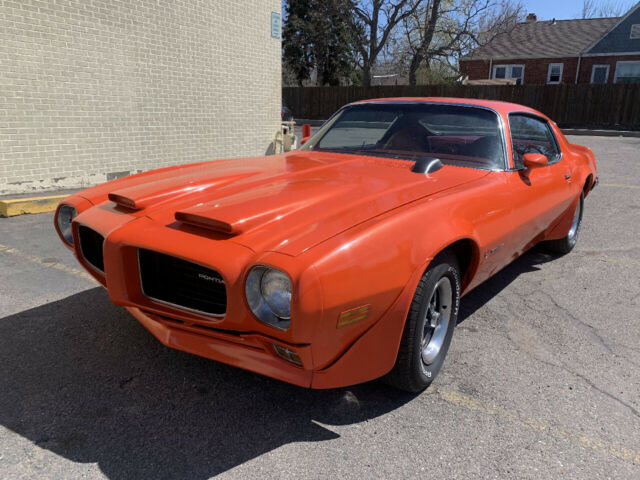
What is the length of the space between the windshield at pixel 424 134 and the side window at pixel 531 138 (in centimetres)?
26

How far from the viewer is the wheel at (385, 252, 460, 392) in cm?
234

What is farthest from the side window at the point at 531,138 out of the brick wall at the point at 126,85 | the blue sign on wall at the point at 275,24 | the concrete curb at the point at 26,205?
the blue sign on wall at the point at 275,24

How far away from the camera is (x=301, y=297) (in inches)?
73.0

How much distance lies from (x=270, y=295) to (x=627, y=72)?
35231mm

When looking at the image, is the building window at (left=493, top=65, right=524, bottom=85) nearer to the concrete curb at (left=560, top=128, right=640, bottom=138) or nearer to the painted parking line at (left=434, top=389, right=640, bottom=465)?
the concrete curb at (left=560, top=128, right=640, bottom=138)

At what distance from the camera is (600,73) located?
103ft

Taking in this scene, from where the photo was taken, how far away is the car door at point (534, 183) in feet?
11.0

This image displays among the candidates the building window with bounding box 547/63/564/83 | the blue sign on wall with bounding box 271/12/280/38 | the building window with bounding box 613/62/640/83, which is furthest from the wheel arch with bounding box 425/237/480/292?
Answer: the building window with bounding box 547/63/564/83

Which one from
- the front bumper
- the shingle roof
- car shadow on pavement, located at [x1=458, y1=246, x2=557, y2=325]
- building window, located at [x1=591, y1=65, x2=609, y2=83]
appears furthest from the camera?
the shingle roof

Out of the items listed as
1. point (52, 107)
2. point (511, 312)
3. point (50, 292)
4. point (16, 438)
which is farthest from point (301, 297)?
point (52, 107)

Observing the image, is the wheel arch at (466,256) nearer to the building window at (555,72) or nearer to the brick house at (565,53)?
the brick house at (565,53)

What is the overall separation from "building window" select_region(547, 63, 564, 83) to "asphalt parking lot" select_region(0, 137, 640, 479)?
1314 inches

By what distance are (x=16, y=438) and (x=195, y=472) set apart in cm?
82

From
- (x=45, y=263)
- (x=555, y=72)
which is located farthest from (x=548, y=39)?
(x=45, y=263)
